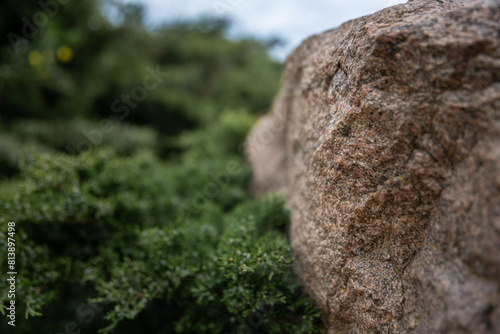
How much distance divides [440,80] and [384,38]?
353 millimetres

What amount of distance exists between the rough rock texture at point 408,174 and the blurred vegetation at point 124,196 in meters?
0.50

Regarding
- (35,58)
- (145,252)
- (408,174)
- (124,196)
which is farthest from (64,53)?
(408,174)

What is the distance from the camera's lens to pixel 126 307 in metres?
2.31

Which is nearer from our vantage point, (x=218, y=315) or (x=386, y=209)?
(x=386, y=209)

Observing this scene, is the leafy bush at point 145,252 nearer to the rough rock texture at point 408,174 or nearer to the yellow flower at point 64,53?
the rough rock texture at point 408,174

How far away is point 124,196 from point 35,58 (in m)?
3.59

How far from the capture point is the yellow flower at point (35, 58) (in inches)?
194

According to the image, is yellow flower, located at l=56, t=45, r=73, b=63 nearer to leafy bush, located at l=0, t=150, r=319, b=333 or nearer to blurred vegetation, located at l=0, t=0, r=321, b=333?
blurred vegetation, located at l=0, t=0, r=321, b=333

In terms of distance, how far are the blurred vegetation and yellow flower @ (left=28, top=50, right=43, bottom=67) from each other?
0.06 ft

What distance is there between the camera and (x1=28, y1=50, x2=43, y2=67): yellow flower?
4.93 m

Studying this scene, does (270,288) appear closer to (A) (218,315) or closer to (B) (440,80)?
(A) (218,315)

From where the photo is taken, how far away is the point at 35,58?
497 cm

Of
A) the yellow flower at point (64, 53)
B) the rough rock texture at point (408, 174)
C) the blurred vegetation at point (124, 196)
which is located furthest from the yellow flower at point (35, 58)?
the rough rock texture at point (408, 174)

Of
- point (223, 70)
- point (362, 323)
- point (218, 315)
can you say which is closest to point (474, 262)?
point (362, 323)
